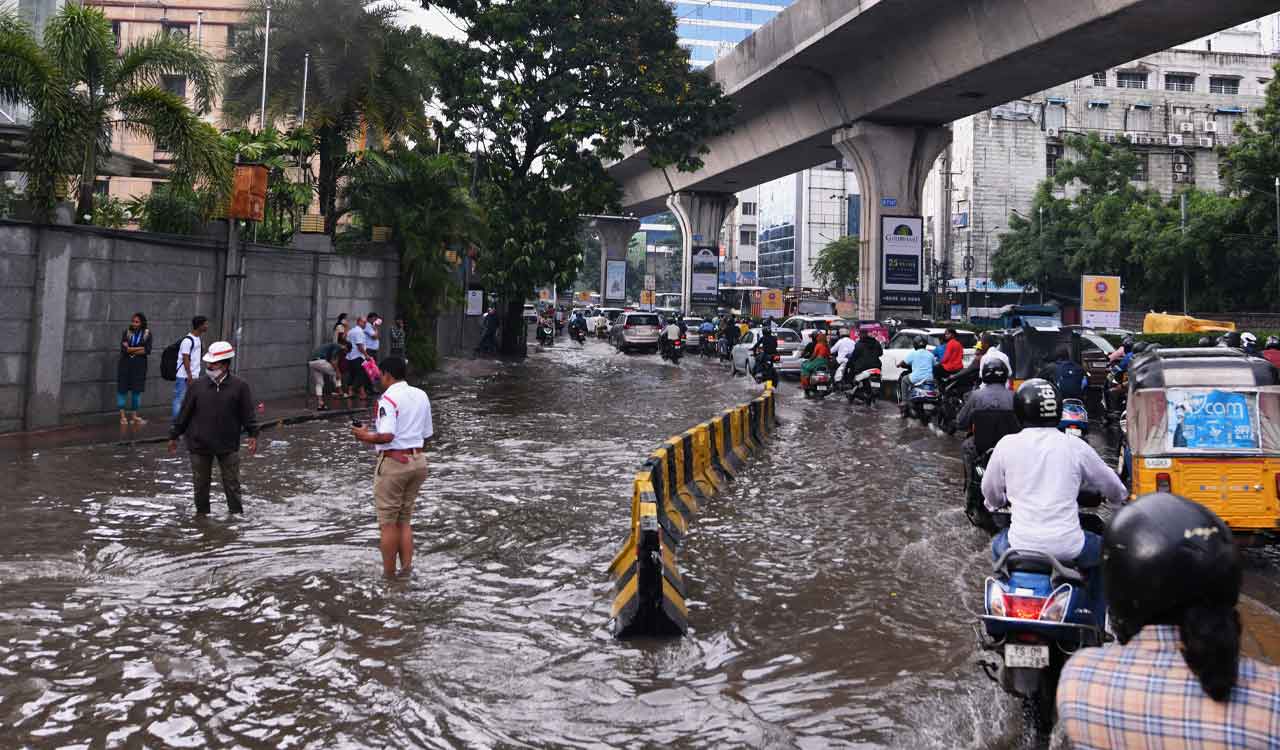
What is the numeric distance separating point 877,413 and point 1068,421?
9.89 m

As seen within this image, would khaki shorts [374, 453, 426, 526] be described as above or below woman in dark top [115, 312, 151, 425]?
below

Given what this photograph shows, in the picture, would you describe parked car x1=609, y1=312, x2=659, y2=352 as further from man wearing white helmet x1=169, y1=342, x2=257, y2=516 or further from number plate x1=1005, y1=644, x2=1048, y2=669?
number plate x1=1005, y1=644, x2=1048, y2=669

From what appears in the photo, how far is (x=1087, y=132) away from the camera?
6500 cm

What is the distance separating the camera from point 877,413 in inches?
856

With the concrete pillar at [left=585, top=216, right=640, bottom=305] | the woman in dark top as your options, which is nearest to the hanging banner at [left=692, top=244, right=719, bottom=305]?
the concrete pillar at [left=585, top=216, right=640, bottom=305]

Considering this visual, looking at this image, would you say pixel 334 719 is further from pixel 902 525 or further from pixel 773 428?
pixel 773 428

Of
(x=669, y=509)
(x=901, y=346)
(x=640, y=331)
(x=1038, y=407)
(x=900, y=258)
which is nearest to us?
(x=1038, y=407)

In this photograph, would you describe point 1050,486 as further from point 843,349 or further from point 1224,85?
point 1224,85

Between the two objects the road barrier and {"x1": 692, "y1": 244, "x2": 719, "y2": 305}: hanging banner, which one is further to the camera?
{"x1": 692, "y1": 244, "x2": 719, "y2": 305}: hanging banner

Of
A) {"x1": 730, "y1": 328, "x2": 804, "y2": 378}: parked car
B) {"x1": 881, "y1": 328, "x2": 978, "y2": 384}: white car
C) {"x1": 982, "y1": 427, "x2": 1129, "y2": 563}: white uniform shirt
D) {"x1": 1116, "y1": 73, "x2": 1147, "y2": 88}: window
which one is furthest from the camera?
{"x1": 1116, "y1": 73, "x2": 1147, "y2": 88}: window

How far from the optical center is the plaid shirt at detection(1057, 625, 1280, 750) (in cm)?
208

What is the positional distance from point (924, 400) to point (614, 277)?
201ft

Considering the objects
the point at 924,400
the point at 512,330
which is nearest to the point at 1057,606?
the point at 924,400

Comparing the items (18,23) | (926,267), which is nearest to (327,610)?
(18,23)
